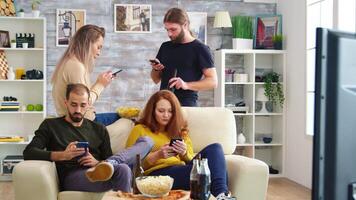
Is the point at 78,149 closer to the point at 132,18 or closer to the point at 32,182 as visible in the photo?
the point at 32,182

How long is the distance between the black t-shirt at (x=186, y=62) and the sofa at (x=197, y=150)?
0.18 meters

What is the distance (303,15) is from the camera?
6023mm

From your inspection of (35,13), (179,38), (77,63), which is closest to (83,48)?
(77,63)

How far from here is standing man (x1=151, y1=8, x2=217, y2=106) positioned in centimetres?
377

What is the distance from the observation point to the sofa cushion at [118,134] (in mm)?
3748

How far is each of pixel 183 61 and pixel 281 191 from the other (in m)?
2.41

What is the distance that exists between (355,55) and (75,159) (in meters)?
2.54

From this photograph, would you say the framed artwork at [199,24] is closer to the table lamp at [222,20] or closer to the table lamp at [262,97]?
the table lamp at [222,20]

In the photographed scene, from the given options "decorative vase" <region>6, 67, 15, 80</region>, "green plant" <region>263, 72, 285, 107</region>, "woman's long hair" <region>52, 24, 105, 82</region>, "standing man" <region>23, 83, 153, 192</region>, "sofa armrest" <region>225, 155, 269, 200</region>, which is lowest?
"sofa armrest" <region>225, 155, 269, 200</region>

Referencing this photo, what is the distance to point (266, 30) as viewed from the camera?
21.7ft

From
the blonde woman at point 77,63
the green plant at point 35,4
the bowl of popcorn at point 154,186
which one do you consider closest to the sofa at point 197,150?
the bowl of popcorn at point 154,186

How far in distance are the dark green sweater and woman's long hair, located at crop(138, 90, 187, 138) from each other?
0.99ft

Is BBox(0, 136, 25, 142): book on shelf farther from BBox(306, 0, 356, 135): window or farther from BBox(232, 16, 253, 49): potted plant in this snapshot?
BBox(306, 0, 356, 135): window

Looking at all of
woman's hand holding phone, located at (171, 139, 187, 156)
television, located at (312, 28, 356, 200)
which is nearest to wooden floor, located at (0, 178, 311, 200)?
woman's hand holding phone, located at (171, 139, 187, 156)
